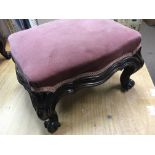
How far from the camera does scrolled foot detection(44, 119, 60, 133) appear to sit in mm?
795

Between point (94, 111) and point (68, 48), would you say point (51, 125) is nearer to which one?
point (94, 111)

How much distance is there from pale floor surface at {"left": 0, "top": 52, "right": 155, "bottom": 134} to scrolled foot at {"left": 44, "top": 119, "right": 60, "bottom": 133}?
3cm

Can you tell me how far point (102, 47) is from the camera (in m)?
0.72

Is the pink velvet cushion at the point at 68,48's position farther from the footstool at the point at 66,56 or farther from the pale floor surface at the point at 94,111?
the pale floor surface at the point at 94,111

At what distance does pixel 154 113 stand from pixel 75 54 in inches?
20.9

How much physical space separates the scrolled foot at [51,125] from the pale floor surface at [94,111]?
3 centimetres

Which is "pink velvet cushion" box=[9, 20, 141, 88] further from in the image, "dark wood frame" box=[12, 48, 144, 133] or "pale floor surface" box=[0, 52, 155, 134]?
"pale floor surface" box=[0, 52, 155, 134]

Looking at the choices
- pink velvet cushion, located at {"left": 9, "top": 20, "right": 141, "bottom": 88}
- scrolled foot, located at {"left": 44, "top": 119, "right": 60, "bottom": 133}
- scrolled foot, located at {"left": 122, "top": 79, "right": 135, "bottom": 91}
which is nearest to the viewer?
pink velvet cushion, located at {"left": 9, "top": 20, "right": 141, "bottom": 88}

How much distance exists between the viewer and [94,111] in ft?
3.03


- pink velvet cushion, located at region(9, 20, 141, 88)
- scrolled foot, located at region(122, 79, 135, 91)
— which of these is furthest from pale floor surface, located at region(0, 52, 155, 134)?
pink velvet cushion, located at region(9, 20, 141, 88)

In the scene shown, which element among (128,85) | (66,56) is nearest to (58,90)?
(66,56)
